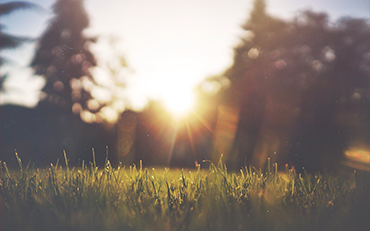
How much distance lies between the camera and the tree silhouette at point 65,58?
18.3 m

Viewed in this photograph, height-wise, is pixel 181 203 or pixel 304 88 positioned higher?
pixel 304 88

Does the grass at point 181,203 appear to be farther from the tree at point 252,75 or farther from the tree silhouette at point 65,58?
the tree silhouette at point 65,58

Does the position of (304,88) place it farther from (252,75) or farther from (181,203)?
(181,203)

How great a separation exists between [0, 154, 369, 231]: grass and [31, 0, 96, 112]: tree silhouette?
1624 cm

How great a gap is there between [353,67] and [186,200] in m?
15.2

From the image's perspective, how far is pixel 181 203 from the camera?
2.10m

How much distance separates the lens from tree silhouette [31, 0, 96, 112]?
720 inches

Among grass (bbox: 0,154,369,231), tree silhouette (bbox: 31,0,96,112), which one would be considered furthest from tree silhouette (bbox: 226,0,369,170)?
tree silhouette (bbox: 31,0,96,112)

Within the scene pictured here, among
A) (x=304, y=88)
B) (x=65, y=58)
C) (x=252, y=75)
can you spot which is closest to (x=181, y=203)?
(x=304, y=88)

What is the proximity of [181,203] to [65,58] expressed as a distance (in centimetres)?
2030

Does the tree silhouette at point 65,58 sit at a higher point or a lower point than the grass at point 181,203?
higher

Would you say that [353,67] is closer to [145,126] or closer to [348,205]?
[145,126]

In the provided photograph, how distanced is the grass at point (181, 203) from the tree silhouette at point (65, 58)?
639 inches

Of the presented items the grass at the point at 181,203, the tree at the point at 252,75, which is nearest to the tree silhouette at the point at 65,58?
the tree at the point at 252,75
